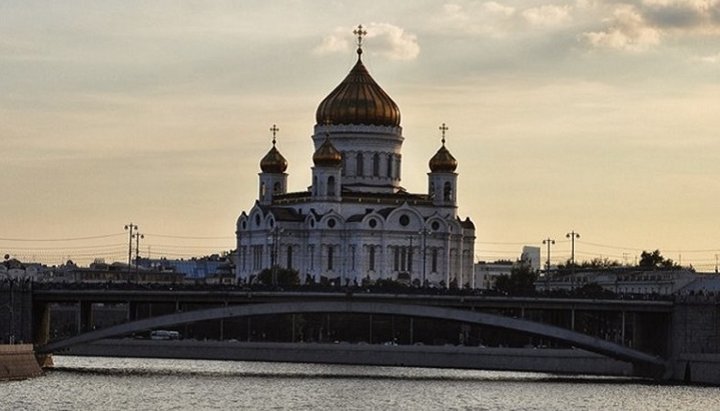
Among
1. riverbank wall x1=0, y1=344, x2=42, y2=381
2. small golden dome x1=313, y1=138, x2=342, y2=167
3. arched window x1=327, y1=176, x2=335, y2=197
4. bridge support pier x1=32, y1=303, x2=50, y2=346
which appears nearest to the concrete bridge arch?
bridge support pier x1=32, y1=303, x2=50, y2=346

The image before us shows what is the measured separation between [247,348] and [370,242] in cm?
3773

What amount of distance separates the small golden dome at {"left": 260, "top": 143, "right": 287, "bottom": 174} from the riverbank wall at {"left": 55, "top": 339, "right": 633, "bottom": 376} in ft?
136

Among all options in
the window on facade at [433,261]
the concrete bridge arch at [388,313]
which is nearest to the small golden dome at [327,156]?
the window on facade at [433,261]

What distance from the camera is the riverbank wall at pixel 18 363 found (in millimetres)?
95875

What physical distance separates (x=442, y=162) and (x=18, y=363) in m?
73.7

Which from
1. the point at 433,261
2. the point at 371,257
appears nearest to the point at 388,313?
the point at 371,257

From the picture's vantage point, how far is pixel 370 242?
163m

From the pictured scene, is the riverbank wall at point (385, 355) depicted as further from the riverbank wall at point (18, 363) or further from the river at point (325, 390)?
the riverbank wall at point (18, 363)

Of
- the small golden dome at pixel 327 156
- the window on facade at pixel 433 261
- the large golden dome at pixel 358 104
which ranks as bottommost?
the window on facade at pixel 433 261

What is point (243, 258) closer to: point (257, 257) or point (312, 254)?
point (257, 257)

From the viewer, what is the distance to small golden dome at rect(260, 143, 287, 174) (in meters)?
171

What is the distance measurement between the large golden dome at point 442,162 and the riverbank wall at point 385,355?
4160 centimetres

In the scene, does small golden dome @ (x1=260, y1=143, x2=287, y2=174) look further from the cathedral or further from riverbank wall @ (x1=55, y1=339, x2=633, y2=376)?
riverbank wall @ (x1=55, y1=339, x2=633, y2=376)

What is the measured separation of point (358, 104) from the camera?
6580 inches
